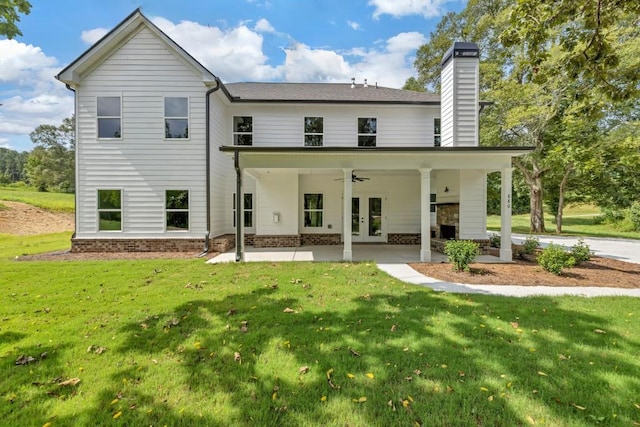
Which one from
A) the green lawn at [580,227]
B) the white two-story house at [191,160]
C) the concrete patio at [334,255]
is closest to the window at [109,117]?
the white two-story house at [191,160]

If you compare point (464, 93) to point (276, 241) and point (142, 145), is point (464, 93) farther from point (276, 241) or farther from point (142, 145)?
point (142, 145)

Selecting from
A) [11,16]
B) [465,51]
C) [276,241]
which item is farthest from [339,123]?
[11,16]

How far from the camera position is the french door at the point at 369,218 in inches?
500

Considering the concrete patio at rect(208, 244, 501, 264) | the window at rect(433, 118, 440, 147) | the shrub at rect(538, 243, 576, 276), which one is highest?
the window at rect(433, 118, 440, 147)

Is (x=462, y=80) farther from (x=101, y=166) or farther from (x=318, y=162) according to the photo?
(x=101, y=166)

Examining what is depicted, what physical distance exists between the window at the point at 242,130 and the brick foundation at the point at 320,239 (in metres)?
4.71

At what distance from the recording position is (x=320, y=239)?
12.4 metres

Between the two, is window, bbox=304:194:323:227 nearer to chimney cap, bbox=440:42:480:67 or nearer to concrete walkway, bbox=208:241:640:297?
concrete walkway, bbox=208:241:640:297

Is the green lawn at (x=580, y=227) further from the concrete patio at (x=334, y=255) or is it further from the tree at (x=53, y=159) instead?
the tree at (x=53, y=159)

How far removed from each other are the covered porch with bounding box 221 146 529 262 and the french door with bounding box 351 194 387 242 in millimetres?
44

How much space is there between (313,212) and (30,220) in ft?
63.4

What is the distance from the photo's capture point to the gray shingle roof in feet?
39.4

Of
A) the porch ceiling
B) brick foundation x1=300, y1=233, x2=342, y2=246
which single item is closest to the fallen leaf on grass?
the porch ceiling

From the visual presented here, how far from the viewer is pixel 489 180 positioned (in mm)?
21031
